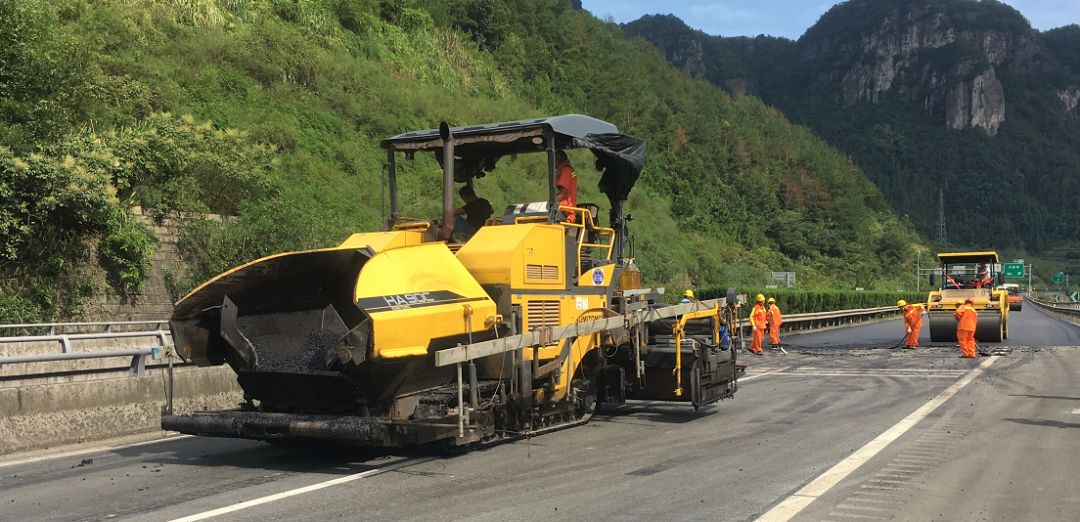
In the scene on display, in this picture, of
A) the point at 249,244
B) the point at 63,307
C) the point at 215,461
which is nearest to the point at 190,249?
the point at 249,244

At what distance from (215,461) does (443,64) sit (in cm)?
3852

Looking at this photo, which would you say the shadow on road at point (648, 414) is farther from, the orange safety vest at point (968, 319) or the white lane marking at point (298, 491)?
the orange safety vest at point (968, 319)

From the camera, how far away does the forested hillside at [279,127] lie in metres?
17.5

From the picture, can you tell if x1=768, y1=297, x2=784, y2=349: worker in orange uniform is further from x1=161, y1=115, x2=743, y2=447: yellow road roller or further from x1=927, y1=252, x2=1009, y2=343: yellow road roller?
x1=161, y1=115, x2=743, y2=447: yellow road roller

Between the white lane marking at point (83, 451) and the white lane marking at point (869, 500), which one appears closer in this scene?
the white lane marking at point (869, 500)

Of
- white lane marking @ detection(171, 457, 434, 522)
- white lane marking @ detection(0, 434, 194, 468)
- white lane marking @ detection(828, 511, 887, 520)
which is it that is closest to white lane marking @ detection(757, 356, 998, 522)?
white lane marking @ detection(828, 511, 887, 520)

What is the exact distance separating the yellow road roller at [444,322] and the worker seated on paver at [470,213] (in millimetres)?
192

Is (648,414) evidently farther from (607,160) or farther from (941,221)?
(941,221)

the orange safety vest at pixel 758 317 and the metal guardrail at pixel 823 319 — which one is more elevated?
the orange safety vest at pixel 758 317

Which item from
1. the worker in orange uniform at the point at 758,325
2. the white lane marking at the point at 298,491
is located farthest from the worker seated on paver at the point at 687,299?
the worker in orange uniform at the point at 758,325

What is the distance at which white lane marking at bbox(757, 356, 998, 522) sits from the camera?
19.2 feet

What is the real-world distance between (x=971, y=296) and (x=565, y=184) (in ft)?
68.5

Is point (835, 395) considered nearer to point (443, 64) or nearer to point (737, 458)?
point (737, 458)

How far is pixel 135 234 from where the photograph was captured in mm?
18172
